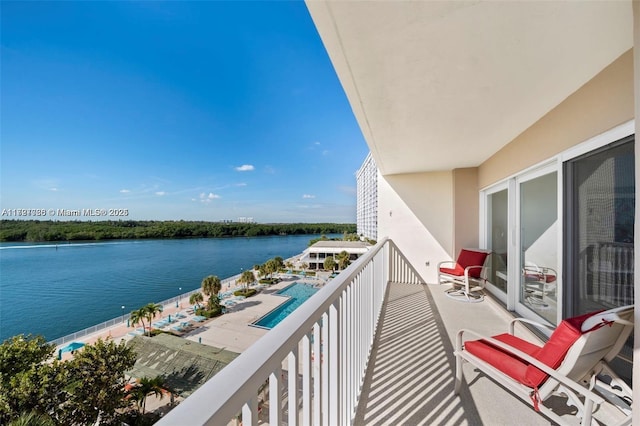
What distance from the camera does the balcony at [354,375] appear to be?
0.51m

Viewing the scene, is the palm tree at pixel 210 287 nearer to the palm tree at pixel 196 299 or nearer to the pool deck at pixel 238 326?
the palm tree at pixel 196 299

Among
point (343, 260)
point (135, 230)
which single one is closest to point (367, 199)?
point (343, 260)

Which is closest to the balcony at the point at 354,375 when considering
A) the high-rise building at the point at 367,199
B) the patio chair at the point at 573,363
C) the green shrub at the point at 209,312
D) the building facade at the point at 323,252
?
the patio chair at the point at 573,363

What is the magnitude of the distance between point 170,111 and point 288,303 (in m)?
24.0

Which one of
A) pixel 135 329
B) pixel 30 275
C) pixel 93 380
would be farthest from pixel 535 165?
pixel 30 275

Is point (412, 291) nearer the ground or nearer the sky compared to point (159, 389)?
nearer the sky

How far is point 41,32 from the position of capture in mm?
14766

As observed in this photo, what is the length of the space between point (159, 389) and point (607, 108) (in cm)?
1331

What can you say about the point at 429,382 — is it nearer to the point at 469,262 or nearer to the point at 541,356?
the point at 541,356

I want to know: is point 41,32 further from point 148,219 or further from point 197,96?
point 148,219

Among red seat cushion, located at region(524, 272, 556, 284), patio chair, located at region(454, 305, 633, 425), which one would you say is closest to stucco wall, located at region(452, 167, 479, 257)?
red seat cushion, located at region(524, 272, 556, 284)

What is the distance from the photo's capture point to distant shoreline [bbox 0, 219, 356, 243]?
70.9 ft

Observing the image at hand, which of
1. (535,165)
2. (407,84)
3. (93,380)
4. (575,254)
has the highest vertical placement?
(407,84)

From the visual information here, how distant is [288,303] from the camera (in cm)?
1973
